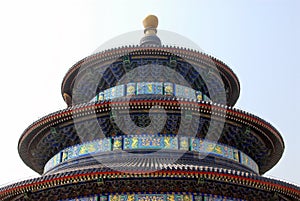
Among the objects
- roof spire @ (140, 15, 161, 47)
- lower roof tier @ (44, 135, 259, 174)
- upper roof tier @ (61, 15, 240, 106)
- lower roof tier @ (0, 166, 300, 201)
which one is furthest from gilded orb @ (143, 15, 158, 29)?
lower roof tier @ (0, 166, 300, 201)

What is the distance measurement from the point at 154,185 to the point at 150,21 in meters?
11.1

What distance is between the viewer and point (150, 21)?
2375 centimetres

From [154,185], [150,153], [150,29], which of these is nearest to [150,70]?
[150,29]

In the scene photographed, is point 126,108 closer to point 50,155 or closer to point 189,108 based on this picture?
point 189,108

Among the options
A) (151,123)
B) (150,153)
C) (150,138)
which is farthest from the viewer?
(151,123)

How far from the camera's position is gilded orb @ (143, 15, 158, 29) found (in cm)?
2364

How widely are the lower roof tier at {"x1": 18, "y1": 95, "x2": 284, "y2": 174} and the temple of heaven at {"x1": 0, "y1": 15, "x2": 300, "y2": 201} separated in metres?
0.04

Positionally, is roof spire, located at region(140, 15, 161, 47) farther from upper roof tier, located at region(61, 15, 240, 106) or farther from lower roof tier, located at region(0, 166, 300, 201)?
lower roof tier, located at region(0, 166, 300, 201)

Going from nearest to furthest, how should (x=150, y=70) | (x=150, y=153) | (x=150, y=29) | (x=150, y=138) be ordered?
(x=150, y=153) < (x=150, y=138) < (x=150, y=70) < (x=150, y=29)

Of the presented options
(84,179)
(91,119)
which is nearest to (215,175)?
(84,179)

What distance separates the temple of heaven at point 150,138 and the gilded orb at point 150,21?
54mm

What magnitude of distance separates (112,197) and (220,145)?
17.6ft

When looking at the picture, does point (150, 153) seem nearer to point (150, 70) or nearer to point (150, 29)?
point (150, 70)

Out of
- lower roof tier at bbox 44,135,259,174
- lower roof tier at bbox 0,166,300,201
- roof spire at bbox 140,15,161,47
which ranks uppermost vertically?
roof spire at bbox 140,15,161,47
